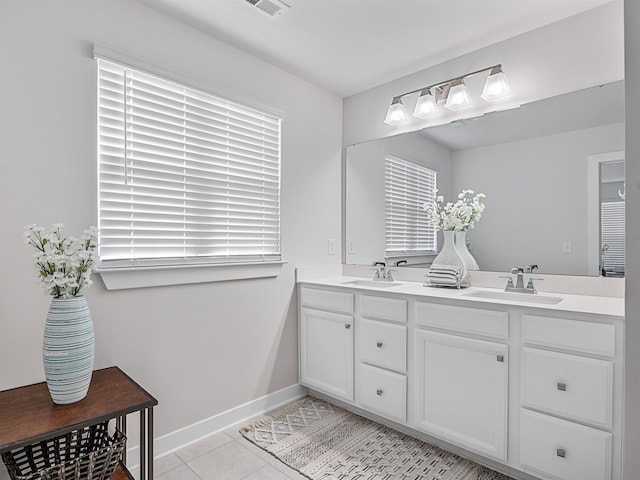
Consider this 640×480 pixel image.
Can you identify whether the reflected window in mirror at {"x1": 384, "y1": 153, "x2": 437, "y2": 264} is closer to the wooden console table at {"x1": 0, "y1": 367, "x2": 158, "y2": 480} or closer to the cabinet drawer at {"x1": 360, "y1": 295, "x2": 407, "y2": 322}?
the cabinet drawer at {"x1": 360, "y1": 295, "x2": 407, "y2": 322}

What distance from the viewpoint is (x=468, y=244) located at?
2525 mm

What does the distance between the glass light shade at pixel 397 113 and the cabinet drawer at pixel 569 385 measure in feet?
5.78

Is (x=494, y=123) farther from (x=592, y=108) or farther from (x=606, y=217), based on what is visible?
(x=606, y=217)

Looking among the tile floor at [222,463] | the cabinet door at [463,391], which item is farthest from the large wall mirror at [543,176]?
the tile floor at [222,463]

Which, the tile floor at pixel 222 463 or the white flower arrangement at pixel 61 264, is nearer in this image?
the white flower arrangement at pixel 61 264

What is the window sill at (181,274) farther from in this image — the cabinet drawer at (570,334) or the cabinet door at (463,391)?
the cabinet drawer at (570,334)

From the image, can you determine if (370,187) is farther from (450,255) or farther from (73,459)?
(73,459)

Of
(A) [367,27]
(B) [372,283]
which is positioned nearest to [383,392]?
(B) [372,283]

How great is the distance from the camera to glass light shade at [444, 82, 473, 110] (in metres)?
2.44

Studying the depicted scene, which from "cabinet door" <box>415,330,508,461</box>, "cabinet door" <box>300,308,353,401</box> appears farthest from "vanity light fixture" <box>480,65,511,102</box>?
"cabinet door" <box>300,308,353,401</box>

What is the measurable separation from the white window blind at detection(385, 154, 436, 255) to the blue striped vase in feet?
6.83

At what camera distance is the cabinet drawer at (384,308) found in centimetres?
223

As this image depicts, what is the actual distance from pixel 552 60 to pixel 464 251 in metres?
1.21

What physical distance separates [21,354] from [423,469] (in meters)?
1.97
